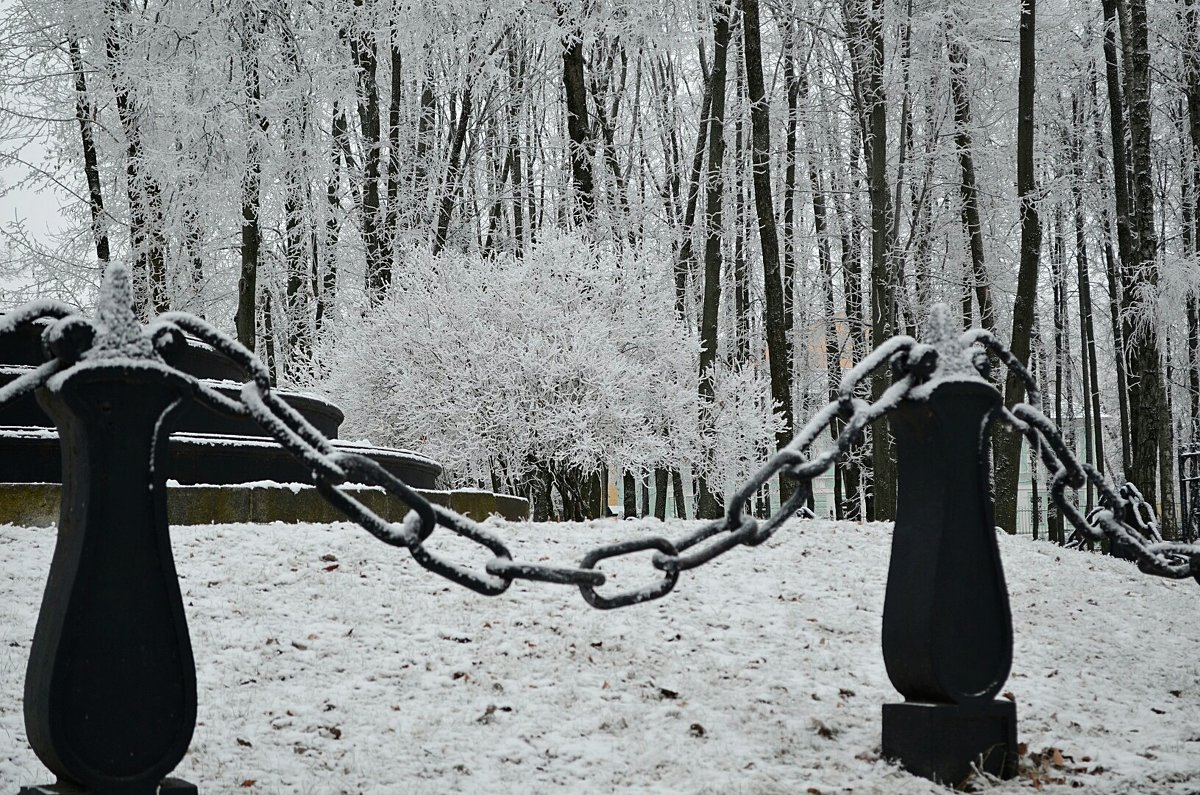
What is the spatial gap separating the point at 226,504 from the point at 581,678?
3818 mm

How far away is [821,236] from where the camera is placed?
20.2m

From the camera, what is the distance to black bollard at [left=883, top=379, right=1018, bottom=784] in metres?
3.20

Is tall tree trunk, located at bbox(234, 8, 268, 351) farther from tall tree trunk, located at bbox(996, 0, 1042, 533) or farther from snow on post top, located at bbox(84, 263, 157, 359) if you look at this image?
snow on post top, located at bbox(84, 263, 157, 359)

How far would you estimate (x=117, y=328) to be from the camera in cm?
255

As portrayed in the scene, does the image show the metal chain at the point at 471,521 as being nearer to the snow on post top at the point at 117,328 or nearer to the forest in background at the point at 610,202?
the snow on post top at the point at 117,328

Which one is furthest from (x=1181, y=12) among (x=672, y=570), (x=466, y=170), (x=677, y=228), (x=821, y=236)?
(x=672, y=570)

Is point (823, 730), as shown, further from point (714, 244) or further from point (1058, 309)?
point (1058, 309)

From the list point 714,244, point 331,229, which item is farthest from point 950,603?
point 331,229

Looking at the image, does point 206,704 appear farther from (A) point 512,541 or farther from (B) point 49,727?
(A) point 512,541

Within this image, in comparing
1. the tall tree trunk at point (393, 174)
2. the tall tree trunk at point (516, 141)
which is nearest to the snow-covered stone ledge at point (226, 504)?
the tall tree trunk at point (393, 174)

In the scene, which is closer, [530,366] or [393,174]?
[530,366]

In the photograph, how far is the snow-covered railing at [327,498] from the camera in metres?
2.46

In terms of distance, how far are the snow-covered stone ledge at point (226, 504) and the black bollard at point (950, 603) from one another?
4.21 m

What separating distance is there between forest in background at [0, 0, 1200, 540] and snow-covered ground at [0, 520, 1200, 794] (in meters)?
4.93
